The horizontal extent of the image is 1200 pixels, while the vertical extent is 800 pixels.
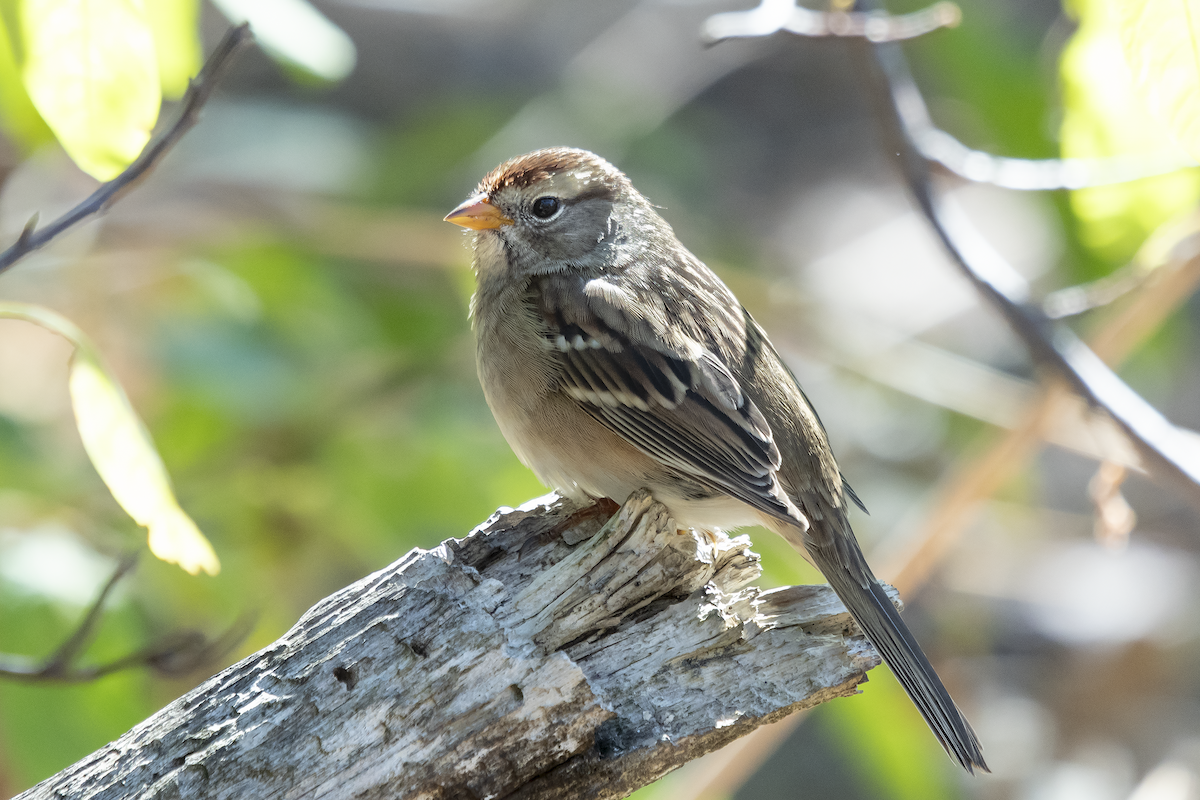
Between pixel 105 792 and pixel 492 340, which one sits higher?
pixel 492 340

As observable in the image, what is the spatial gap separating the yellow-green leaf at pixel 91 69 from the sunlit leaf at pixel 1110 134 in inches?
70.2

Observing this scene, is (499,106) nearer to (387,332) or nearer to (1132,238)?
(387,332)

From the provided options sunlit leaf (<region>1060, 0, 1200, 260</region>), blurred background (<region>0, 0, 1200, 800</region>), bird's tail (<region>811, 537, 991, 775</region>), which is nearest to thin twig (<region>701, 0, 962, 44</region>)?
blurred background (<region>0, 0, 1200, 800</region>)

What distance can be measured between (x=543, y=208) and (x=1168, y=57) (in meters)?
2.10

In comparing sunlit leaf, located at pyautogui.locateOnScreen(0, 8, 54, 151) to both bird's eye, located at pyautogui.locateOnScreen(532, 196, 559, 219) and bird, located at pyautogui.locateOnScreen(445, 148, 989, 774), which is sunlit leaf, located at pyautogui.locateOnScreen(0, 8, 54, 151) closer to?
bird, located at pyautogui.locateOnScreen(445, 148, 989, 774)

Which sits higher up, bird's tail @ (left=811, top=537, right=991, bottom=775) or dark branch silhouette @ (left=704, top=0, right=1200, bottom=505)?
dark branch silhouette @ (left=704, top=0, right=1200, bottom=505)

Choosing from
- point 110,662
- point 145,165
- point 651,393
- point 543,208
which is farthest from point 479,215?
point 110,662

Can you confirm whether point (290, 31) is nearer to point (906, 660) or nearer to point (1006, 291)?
Answer: point (906, 660)

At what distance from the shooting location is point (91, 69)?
1.45m

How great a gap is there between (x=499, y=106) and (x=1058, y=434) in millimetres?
3038

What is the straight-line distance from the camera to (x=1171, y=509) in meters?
6.08

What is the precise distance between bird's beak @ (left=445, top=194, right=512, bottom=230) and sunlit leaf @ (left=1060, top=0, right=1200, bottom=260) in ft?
5.01

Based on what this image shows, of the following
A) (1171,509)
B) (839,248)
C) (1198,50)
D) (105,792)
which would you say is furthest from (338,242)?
(1171,509)

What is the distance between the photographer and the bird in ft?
8.26
